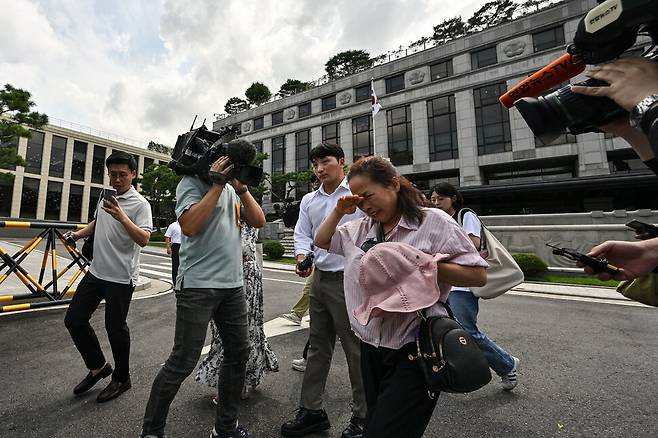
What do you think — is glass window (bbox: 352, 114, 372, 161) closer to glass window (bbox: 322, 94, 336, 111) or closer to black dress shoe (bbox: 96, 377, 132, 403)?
glass window (bbox: 322, 94, 336, 111)

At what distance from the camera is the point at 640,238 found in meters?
1.58

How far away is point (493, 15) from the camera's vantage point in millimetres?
28844

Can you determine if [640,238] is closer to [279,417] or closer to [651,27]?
[651,27]

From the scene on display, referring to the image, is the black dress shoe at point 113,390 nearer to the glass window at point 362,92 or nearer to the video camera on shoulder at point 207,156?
the video camera on shoulder at point 207,156

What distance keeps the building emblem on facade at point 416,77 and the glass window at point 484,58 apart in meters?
4.39

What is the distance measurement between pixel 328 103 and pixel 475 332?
37410mm

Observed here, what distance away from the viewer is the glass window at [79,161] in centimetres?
4300

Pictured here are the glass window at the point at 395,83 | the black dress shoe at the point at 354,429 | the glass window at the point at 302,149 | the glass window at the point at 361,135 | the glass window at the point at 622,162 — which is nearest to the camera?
the black dress shoe at the point at 354,429

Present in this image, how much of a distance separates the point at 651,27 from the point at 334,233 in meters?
1.54

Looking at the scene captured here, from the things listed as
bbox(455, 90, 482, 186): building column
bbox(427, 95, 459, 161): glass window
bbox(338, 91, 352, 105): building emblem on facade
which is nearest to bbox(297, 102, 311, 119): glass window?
bbox(338, 91, 352, 105): building emblem on facade

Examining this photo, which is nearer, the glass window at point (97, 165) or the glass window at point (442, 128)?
the glass window at point (442, 128)

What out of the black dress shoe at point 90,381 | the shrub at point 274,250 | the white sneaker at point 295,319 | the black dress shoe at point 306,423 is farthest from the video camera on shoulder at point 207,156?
the shrub at point 274,250

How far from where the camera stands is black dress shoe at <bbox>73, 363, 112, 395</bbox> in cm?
286

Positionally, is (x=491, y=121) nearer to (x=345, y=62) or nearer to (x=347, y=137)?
(x=347, y=137)
